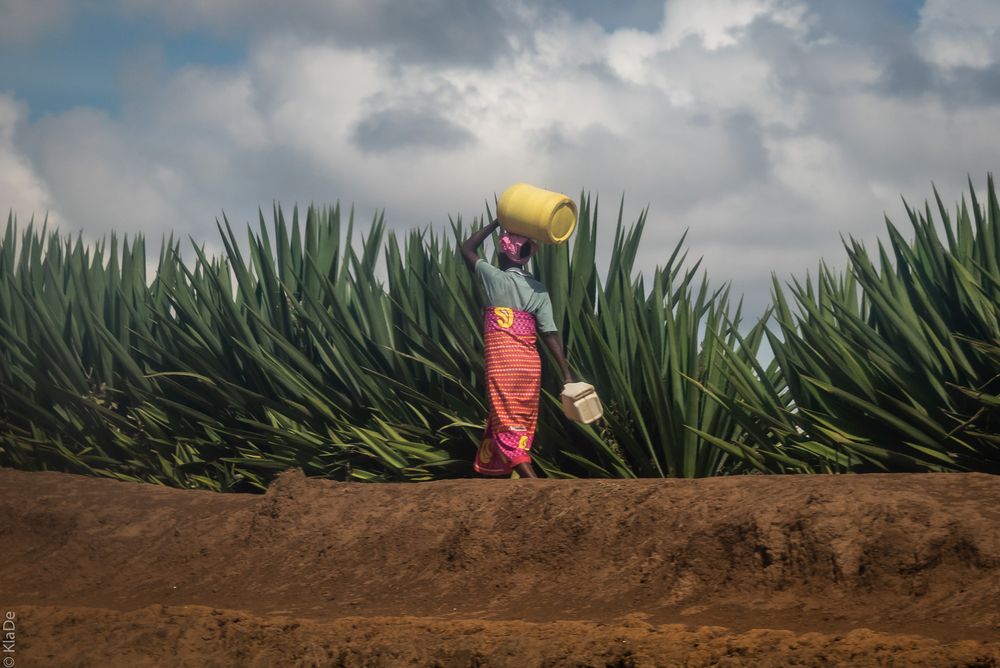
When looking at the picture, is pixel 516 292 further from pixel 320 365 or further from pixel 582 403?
pixel 320 365

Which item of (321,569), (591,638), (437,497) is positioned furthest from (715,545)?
(321,569)

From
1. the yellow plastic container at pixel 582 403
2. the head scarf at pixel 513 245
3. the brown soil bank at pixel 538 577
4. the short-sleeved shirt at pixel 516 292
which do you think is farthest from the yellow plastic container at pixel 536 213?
the brown soil bank at pixel 538 577

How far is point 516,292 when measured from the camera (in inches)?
223

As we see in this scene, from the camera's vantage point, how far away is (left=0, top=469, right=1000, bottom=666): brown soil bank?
3.46 metres

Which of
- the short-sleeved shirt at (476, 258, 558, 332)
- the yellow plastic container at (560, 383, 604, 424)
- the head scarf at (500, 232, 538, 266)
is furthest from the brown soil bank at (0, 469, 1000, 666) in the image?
the head scarf at (500, 232, 538, 266)

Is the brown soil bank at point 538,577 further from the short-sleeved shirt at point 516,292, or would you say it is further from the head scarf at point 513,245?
the head scarf at point 513,245

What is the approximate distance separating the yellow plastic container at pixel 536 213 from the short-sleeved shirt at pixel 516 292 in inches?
8.7

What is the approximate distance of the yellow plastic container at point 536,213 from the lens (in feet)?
18.4

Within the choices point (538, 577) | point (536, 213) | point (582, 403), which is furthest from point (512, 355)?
point (538, 577)

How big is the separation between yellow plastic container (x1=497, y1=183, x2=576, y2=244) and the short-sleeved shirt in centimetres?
22

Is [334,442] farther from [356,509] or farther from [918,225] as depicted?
[918,225]

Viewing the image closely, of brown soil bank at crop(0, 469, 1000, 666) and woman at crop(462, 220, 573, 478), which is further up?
woman at crop(462, 220, 573, 478)

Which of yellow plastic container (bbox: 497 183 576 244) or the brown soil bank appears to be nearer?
the brown soil bank

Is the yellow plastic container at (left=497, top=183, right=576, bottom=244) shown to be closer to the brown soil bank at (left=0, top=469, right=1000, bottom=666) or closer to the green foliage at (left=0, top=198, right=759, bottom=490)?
the green foliage at (left=0, top=198, right=759, bottom=490)
